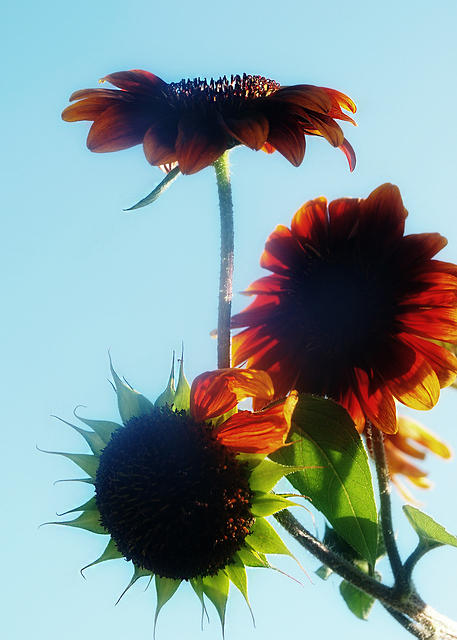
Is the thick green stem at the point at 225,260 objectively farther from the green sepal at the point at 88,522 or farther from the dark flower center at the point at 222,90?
the green sepal at the point at 88,522

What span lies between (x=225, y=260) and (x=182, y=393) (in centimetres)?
23

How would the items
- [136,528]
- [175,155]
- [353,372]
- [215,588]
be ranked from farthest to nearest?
[353,372], [175,155], [215,588], [136,528]

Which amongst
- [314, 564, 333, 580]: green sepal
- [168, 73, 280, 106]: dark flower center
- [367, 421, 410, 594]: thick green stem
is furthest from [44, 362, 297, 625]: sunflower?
[168, 73, 280, 106]: dark flower center

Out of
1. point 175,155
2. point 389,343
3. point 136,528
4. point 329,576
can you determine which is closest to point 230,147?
point 175,155

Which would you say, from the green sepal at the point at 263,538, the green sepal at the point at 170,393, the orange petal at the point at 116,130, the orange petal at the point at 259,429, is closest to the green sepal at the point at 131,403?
the green sepal at the point at 170,393

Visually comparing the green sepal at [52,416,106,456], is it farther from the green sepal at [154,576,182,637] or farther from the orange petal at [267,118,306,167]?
the orange petal at [267,118,306,167]

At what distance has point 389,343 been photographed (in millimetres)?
1388

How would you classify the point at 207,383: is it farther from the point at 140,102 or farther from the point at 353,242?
the point at 140,102

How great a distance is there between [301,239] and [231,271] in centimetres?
24

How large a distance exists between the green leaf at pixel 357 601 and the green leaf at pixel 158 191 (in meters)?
0.95

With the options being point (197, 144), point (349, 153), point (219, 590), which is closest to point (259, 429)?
point (219, 590)

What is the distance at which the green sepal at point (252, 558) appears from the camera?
1.15 m

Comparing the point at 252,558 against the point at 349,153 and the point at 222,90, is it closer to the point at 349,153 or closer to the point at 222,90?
the point at 349,153

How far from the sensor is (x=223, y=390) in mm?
1146
